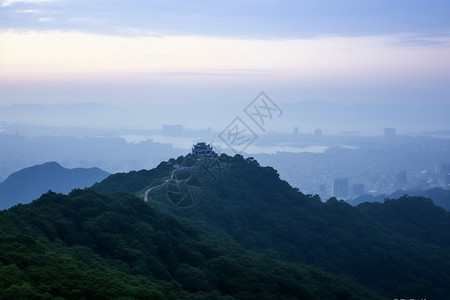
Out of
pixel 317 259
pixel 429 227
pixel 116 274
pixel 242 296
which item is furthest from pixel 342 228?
pixel 116 274

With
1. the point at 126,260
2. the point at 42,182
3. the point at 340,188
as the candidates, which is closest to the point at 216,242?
the point at 126,260

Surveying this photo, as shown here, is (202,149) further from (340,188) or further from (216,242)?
(340,188)

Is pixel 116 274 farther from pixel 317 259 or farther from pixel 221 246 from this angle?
pixel 317 259

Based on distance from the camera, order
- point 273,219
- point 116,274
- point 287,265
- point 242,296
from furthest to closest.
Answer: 1. point 273,219
2. point 287,265
3. point 242,296
4. point 116,274

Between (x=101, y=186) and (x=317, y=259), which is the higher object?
(x=101, y=186)

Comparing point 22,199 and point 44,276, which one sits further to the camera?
point 22,199

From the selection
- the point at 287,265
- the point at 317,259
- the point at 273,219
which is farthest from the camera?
the point at 273,219
